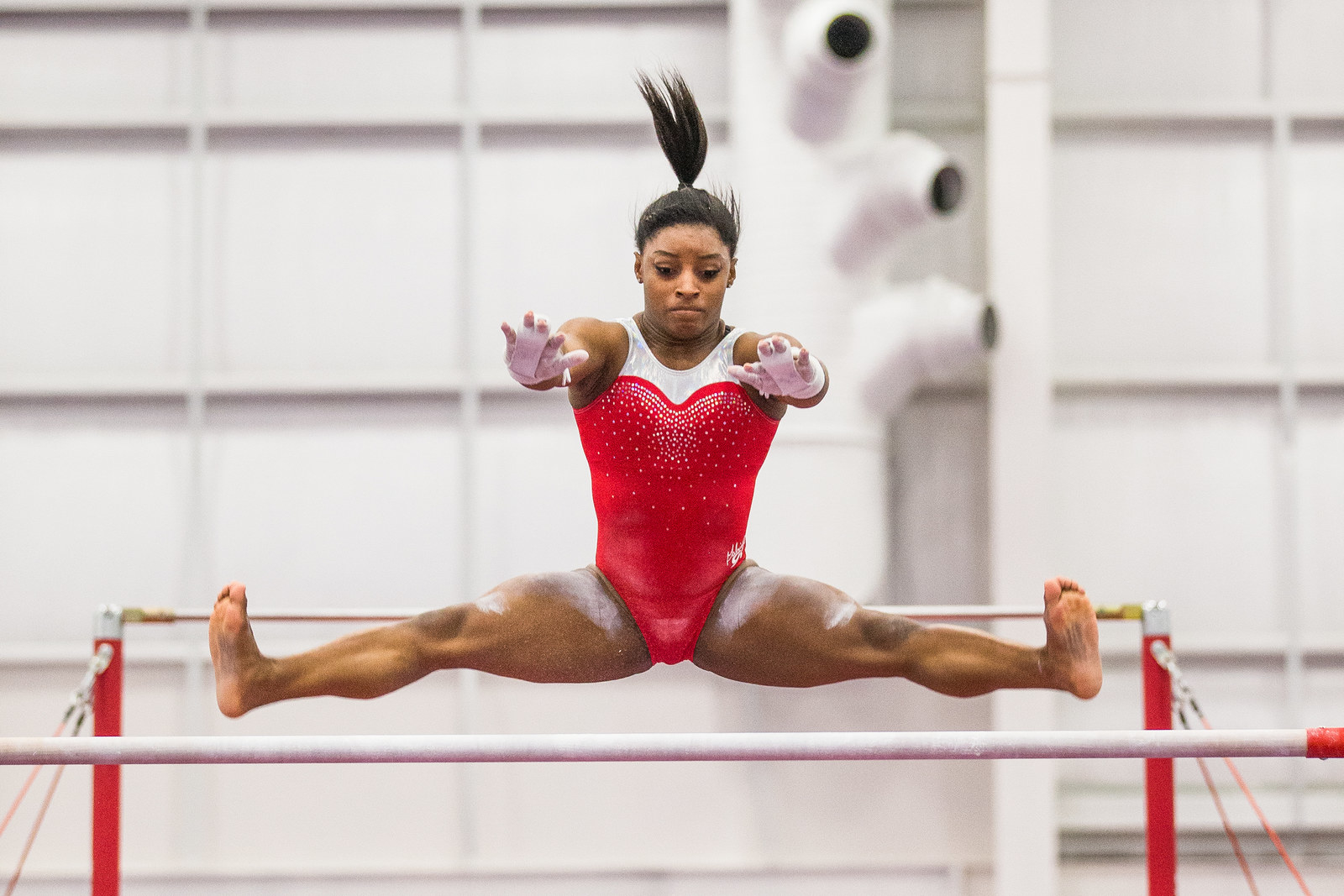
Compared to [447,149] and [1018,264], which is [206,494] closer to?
[447,149]

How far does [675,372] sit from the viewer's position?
1.89 m

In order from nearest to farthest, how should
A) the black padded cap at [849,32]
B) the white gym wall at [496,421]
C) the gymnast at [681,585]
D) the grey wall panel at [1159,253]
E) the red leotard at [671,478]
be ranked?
the gymnast at [681,585], the red leotard at [671,478], the black padded cap at [849,32], the white gym wall at [496,421], the grey wall panel at [1159,253]

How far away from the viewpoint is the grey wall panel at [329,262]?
3783 millimetres

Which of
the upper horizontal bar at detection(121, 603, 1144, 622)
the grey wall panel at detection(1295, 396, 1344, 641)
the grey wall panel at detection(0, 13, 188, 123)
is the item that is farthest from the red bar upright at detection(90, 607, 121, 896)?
the grey wall panel at detection(1295, 396, 1344, 641)

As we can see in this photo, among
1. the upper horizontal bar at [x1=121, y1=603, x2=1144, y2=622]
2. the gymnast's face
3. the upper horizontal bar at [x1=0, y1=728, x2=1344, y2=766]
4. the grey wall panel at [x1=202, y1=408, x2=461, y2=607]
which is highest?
the gymnast's face

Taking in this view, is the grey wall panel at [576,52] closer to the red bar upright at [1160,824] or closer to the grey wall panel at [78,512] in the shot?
the grey wall panel at [78,512]

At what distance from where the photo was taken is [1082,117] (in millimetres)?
3826

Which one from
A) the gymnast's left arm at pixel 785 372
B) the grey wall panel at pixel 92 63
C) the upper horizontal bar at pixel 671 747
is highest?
the grey wall panel at pixel 92 63

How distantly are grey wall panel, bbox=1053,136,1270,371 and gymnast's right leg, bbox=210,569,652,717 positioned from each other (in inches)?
99.0

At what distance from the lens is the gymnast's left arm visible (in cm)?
167

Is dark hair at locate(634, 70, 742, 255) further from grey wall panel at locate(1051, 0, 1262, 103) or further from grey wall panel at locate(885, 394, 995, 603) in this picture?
grey wall panel at locate(1051, 0, 1262, 103)

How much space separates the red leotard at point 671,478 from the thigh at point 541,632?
50 millimetres

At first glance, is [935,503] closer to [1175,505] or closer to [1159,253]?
[1175,505]

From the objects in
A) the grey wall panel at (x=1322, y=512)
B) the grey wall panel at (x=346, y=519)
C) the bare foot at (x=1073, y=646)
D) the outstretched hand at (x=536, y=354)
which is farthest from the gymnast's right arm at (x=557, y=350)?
the grey wall panel at (x=1322, y=512)
